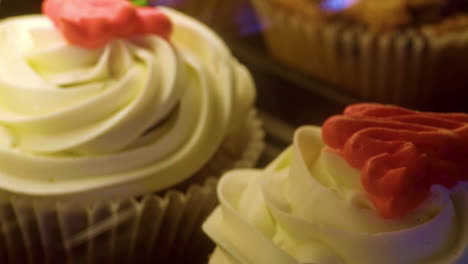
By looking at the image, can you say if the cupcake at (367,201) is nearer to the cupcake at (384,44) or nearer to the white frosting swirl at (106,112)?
the white frosting swirl at (106,112)

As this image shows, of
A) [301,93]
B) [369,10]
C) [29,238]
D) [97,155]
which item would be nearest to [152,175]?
[97,155]

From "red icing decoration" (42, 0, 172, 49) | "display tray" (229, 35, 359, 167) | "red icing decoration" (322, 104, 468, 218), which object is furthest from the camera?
"display tray" (229, 35, 359, 167)

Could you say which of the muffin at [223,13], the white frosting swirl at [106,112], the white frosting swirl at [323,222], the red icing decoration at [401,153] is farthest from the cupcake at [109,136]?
the muffin at [223,13]

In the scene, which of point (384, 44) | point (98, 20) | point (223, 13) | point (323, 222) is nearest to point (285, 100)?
point (384, 44)

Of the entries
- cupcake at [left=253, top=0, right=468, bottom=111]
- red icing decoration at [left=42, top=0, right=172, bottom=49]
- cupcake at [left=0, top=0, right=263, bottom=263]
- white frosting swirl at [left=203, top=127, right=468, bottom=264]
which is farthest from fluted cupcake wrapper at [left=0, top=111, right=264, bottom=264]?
cupcake at [left=253, top=0, right=468, bottom=111]

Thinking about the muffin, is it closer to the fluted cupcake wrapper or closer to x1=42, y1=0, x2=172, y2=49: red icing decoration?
x1=42, y1=0, x2=172, y2=49: red icing decoration

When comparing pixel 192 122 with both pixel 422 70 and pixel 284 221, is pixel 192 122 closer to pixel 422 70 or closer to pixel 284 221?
pixel 284 221
